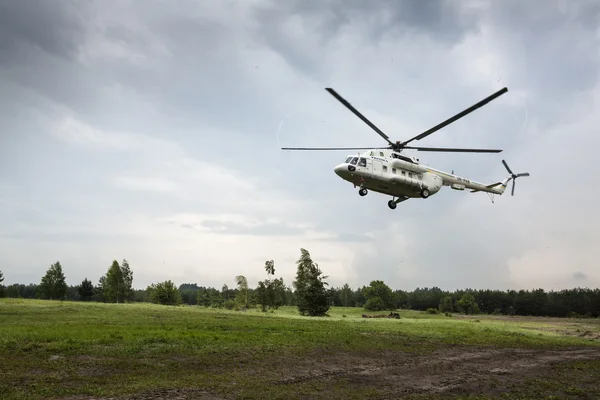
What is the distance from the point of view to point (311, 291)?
7775cm

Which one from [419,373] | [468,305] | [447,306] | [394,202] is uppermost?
[394,202]

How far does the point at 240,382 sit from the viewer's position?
19.6 m

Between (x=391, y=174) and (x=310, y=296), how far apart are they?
4862cm

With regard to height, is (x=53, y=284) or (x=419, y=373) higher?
A: (x=53, y=284)

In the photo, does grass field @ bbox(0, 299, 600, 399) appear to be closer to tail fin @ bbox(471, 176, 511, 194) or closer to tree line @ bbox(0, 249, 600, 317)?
tail fin @ bbox(471, 176, 511, 194)

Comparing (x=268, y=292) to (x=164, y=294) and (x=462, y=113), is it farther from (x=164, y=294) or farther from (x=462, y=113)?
(x=462, y=113)

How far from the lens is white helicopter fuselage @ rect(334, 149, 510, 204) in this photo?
31.1 m

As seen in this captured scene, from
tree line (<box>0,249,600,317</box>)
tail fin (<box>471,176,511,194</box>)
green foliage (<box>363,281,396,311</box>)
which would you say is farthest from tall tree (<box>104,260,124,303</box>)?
tail fin (<box>471,176,511,194</box>)

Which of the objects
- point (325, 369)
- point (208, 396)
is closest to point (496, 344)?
point (325, 369)

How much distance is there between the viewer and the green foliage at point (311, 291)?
7775 centimetres

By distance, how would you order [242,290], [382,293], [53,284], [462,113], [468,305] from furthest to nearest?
[468,305] → [382,293] → [53,284] → [242,290] → [462,113]

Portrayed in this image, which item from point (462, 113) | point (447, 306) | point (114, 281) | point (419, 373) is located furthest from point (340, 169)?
point (447, 306)

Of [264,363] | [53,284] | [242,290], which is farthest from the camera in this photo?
[53,284]

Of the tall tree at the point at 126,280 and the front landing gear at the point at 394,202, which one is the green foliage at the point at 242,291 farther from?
the front landing gear at the point at 394,202
